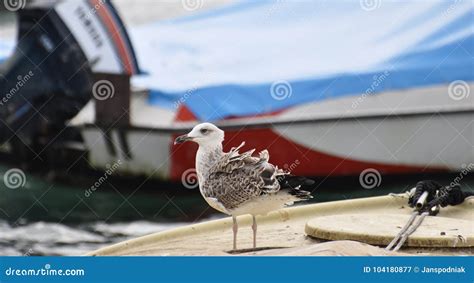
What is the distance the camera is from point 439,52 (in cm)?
855

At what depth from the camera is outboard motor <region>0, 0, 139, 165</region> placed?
8.03 m

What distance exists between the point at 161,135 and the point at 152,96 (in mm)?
709

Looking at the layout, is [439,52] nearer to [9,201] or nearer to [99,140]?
[99,140]
